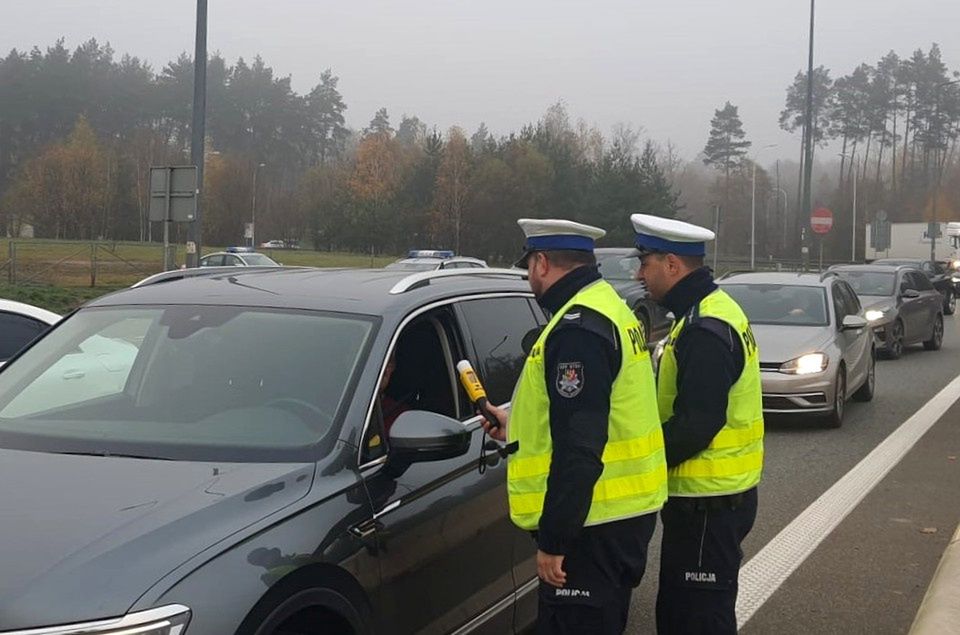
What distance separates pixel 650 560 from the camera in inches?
253

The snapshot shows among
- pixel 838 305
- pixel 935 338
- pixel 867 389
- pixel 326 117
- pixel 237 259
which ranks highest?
pixel 326 117

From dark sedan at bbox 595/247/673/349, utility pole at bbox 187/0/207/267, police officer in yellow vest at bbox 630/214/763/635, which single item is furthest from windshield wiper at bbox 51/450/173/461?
utility pole at bbox 187/0/207/267

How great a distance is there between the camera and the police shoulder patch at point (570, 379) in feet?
9.78

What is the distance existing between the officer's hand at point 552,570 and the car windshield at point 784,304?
9388mm

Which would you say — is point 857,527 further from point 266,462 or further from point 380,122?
point 380,122

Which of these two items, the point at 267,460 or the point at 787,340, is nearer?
the point at 267,460

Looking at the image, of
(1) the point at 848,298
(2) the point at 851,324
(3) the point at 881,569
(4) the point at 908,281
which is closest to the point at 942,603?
(3) the point at 881,569

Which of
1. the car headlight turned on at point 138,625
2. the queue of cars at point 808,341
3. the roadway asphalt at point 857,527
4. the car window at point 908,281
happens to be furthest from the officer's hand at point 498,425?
the car window at point 908,281

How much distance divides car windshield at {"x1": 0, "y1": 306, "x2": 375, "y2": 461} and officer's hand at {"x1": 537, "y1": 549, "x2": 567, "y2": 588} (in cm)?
78

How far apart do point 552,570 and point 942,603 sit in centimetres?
292

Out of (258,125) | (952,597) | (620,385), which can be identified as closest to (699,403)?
(620,385)

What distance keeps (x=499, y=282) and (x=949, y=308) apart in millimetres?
29282

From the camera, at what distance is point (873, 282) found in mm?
19031

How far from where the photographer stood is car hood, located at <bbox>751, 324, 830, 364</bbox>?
10961mm
